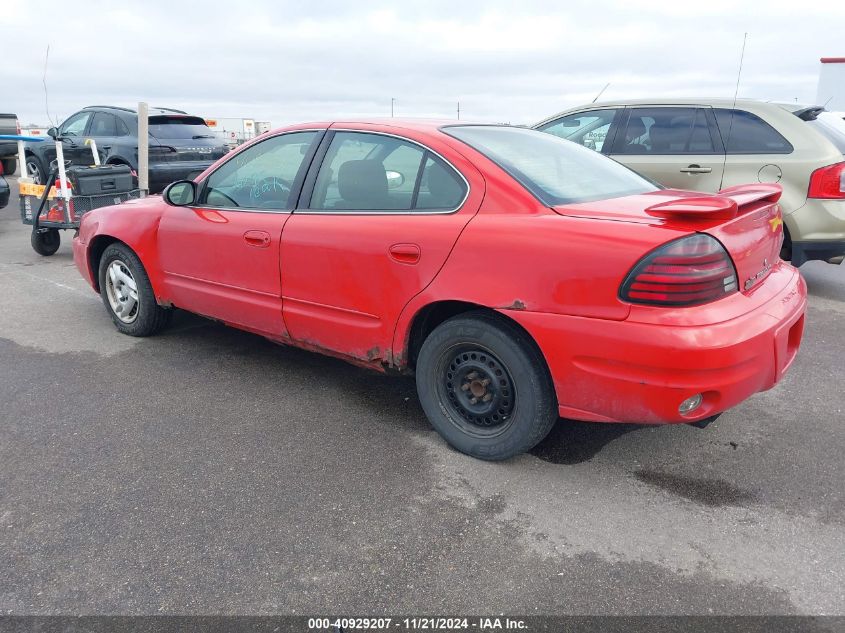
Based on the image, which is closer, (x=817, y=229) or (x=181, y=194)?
(x=181, y=194)

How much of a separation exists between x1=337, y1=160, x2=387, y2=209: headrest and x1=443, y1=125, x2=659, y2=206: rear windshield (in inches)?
16.1

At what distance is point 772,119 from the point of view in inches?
237

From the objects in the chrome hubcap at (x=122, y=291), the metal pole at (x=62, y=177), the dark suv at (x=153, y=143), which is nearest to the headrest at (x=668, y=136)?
the chrome hubcap at (x=122, y=291)

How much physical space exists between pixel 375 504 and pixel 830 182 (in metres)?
4.99

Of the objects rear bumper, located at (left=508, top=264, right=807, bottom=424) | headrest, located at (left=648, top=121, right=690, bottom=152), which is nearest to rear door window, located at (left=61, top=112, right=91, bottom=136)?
headrest, located at (left=648, top=121, right=690, bottom=152)

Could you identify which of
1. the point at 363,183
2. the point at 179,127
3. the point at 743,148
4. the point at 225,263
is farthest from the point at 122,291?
the point at 179,127

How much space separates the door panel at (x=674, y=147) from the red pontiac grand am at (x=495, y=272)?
287 centimetres

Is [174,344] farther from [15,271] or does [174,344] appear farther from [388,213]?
[15,271]

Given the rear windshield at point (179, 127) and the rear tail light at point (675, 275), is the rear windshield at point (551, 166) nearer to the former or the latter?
the rear tail light at point (675, 275)

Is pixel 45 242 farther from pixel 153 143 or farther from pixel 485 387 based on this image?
pixel 485 387

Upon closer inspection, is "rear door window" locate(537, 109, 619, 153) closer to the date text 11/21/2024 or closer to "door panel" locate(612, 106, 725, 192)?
"door panel" locate(612, 106, 725, 192)

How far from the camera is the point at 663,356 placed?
2531 millimetres

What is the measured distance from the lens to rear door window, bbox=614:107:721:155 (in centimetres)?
635

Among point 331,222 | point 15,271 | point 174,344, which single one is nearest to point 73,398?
point 174,344
